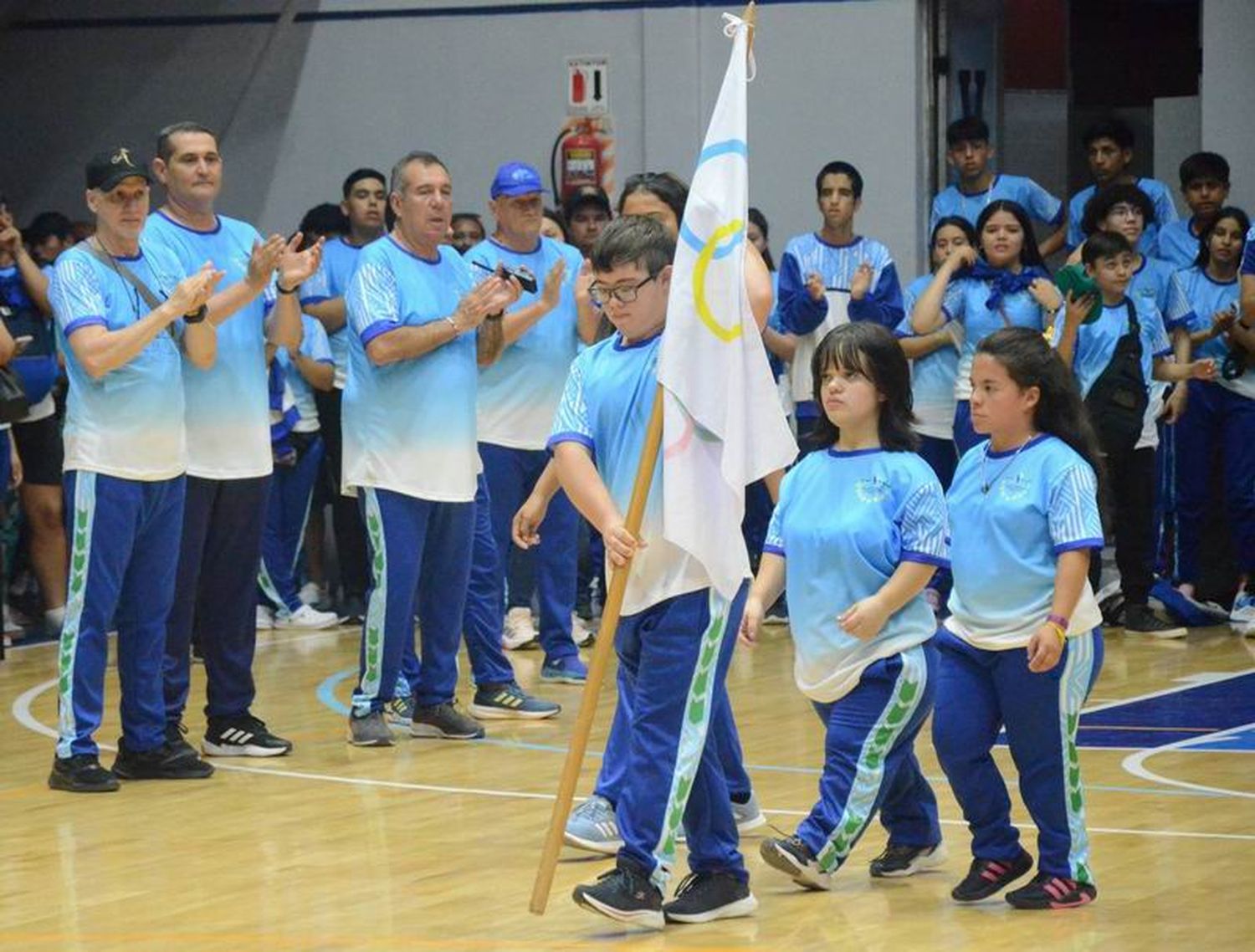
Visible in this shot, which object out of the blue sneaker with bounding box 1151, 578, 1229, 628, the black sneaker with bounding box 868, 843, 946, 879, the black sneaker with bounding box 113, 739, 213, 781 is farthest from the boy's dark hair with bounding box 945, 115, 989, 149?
the black sneaker with bounding box 868, 843, 946, 879

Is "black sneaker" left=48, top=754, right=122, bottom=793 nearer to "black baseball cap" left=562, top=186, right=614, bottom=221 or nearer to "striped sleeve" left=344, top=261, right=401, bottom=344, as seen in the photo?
"striped sleeve" left=344, top=261, right=401, bottom=344

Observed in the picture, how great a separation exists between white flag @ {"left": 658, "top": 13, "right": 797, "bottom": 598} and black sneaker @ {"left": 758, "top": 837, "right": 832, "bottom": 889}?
754mm

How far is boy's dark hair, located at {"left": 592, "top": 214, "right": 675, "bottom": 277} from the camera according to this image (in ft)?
19.8

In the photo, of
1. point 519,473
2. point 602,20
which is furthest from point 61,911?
point 602,20

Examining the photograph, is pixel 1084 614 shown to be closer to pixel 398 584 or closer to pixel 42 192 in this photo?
pixel 398 584

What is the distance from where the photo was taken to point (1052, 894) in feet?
19.9

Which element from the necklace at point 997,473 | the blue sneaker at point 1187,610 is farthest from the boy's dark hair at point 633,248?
the blue sneaker at point 1187,610

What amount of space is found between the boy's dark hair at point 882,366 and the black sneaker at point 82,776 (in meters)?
3.06

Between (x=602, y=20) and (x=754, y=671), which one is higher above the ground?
(x=602, y=20)

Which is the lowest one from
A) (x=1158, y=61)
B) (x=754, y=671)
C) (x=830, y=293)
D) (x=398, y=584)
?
(x=754, y=671)

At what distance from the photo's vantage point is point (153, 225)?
8.27 meters

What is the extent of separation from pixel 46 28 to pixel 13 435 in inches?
194

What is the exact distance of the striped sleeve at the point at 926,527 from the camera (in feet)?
20.2

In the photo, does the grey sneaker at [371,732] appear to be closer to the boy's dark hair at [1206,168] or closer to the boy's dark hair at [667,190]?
the boy's dark hair at [667,190]
